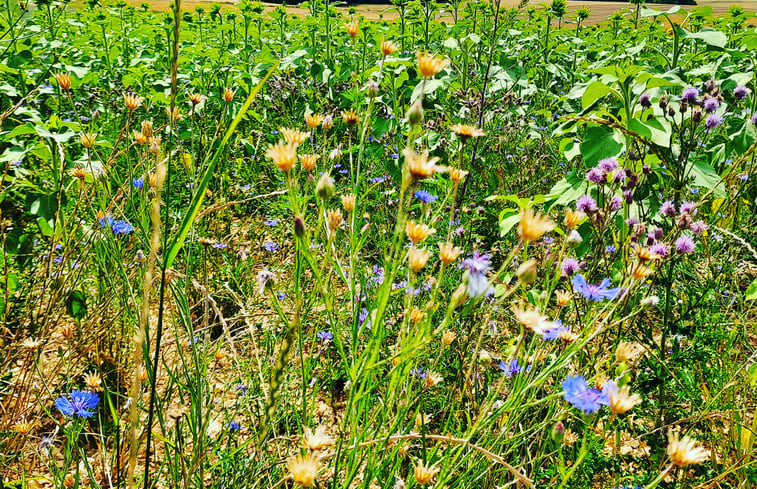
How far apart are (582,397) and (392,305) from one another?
102 centimetres

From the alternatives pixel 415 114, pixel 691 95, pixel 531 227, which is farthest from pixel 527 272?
pixel 691 95

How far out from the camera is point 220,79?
357 centimetres

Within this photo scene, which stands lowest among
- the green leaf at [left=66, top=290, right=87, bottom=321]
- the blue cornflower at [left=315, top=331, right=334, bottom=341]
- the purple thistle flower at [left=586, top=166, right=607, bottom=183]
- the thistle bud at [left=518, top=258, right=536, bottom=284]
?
the blue cornflower at [left=315, top=331, right=334, bottom=341]

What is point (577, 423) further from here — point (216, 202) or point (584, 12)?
point (584, 12)

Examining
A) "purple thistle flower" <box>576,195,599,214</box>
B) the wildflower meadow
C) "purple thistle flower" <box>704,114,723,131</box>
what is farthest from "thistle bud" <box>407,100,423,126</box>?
"purple thistle flower" <box>704,114,723,131</box>

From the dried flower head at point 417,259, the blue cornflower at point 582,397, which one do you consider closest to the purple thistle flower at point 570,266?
the blue cornflower at point 582,397

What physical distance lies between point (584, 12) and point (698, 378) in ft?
16.2

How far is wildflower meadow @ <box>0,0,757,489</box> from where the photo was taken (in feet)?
2.67

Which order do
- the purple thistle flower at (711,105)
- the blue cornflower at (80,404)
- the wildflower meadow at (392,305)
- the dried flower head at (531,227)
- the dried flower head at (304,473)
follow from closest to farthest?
the dried flower head at (304,473)
the dried flower head at (531,227)
the wildflower meadow at (392,305)
the blue cornflower at (80,404)
the purple thistle flower at (711,105)

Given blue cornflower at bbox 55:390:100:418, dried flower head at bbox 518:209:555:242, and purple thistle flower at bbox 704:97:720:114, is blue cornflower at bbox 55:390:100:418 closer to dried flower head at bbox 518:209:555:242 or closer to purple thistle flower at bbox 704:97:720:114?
dried flower head at bbox 518:209:555:242

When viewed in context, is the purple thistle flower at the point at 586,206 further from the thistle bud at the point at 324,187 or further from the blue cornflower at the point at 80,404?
the blue cornflower at the point at 80,404

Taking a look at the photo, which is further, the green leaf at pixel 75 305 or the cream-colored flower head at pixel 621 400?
the green leaf at pixel 75 305

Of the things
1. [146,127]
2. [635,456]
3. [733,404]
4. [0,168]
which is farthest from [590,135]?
[0,168]

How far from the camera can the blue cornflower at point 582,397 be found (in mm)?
776
